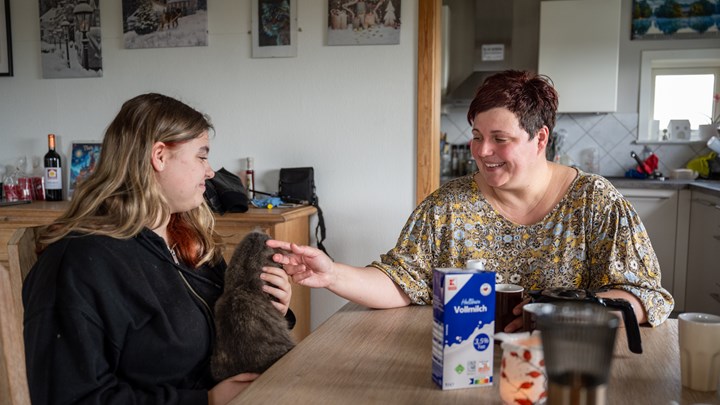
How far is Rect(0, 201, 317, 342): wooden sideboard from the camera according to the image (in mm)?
2287

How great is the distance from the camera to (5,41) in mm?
2979

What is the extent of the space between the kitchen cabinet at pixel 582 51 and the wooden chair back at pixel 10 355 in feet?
13.1

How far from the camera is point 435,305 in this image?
0.92 meters

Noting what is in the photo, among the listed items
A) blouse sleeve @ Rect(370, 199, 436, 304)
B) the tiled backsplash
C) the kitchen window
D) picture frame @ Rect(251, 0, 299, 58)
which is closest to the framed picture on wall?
the kitchen window

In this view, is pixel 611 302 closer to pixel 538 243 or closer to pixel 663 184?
pixel 538 243

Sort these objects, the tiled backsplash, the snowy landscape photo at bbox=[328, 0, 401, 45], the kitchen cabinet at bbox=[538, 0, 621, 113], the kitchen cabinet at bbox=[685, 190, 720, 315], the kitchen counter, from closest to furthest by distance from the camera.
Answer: the snowy landscape photo at bbox=[328, 0, 401, 45] < the kitchen cabinet at bbox=[685, 190, 720, 315] < the kitchen counter < the kitchen cabinet at bbox=[538, 0, 621, 113] < the tiled backsplash

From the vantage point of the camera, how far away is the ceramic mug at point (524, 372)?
806 millimetres

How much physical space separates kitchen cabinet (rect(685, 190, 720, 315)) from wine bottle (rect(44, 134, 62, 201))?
355 centimetres

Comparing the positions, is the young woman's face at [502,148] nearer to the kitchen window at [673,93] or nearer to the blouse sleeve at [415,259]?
the blouse sleeve at [415,259]

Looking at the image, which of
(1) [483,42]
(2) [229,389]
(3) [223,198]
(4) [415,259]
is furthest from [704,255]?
(2) [229,389]

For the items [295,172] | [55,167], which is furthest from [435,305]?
[55,167]

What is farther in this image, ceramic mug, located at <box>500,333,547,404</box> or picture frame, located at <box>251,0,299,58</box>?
picture frame, located at <box>251,0,299,58</box>

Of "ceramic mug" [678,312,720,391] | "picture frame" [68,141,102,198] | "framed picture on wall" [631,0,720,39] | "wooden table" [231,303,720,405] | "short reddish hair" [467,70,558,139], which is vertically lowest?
"wooden table" [231,303,720,405]

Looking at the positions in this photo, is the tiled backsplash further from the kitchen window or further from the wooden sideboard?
the wooden sideboard
